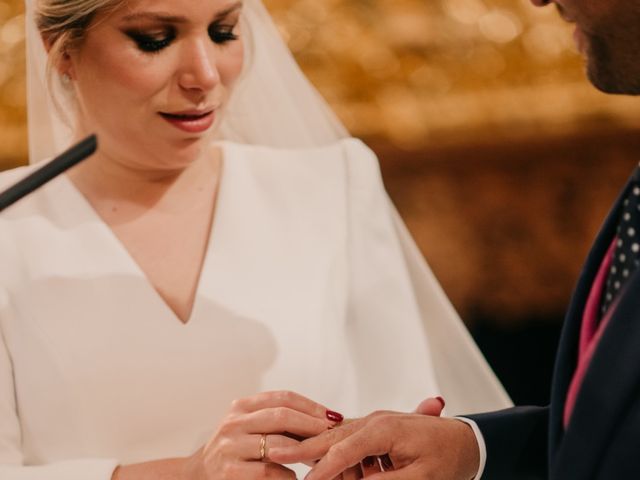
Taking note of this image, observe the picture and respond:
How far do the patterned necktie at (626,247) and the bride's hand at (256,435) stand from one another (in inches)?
13.9

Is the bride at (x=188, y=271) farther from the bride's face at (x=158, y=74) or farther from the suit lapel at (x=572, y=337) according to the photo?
the suit lapel at (x=572, y=337)

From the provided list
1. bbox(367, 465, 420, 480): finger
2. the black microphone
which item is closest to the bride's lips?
bbox(367, 465, 420, 480): finger

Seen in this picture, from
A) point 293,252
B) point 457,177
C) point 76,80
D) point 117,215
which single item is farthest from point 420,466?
point 457,177

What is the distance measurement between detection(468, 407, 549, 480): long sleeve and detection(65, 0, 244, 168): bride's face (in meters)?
0.52

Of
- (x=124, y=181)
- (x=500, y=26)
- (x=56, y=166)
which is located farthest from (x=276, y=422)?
(x=500, y=26)

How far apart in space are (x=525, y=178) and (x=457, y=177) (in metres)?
0.15

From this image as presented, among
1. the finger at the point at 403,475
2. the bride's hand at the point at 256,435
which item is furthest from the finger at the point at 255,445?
the finger at the point at 403,475

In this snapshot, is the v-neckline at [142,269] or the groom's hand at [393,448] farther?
the v-neckline at [142,269]

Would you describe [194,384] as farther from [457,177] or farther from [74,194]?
[457,177]

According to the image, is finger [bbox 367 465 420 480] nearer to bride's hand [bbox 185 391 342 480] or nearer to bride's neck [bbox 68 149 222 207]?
bride's hand [bbox 185 391 342 480]

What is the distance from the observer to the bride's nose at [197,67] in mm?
1359

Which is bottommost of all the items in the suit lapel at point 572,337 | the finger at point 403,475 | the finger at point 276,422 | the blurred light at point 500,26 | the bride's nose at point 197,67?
the blurred light at point 500,26

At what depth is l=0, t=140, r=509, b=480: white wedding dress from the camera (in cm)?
136

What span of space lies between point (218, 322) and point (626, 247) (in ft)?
1.80
